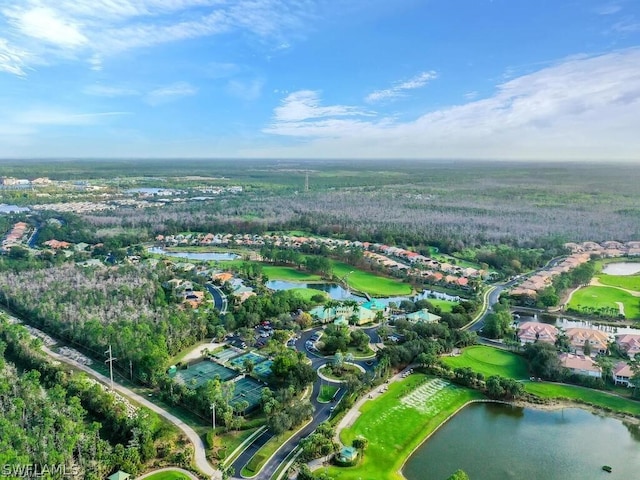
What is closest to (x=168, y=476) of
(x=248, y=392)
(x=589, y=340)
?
(x=248, y=392)

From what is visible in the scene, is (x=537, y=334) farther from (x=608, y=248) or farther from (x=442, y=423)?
(x=608, y=248)

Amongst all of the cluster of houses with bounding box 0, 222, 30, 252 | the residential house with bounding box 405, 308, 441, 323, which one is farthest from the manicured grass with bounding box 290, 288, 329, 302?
the cluster of houses with bounding box 0, 222, 30, 252

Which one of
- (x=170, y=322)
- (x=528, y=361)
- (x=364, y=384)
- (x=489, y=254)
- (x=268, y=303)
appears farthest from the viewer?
(x=489, y=254)

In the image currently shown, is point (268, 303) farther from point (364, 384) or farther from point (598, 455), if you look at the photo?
point (598, 455)

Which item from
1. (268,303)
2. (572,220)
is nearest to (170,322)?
(268,303)

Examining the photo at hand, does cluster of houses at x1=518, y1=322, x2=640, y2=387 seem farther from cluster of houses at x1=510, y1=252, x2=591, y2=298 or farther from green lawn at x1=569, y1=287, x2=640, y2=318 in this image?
cluster of houses at x1=510, y1=252, x2=591, y2=298

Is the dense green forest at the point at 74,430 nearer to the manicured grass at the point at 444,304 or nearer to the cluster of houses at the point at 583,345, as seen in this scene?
the cluster of houses at the point at 583,345
